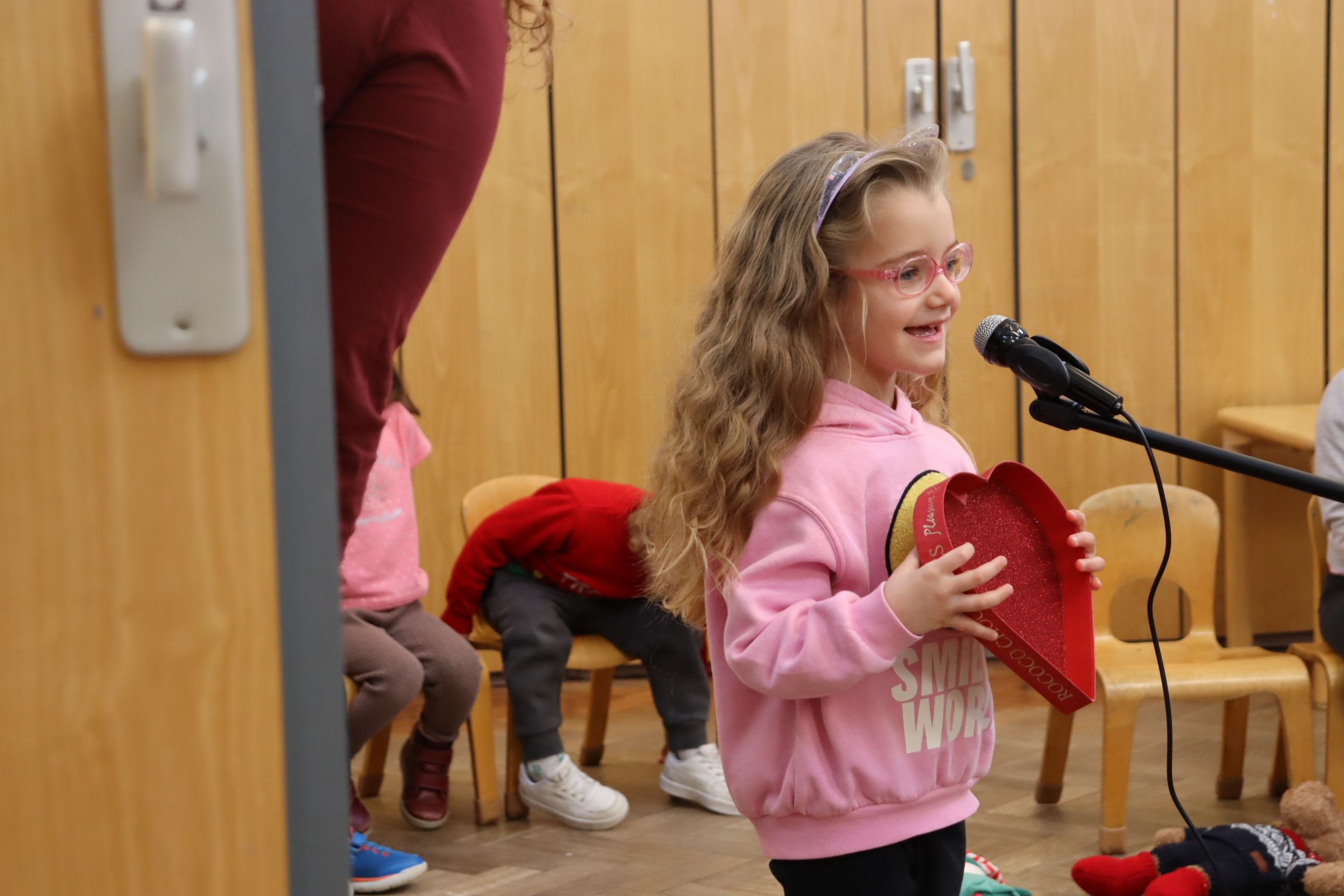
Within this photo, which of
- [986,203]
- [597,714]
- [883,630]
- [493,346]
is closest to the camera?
[883,630]

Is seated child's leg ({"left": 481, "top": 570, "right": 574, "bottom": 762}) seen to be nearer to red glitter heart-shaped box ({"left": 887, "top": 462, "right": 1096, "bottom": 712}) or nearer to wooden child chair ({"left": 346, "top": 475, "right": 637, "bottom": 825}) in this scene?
wooden child chair ({"left": 346, "top": 475, "right": 637, "bottom": 825})

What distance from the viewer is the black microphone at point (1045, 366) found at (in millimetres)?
1116

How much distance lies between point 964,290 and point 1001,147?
0.42 m

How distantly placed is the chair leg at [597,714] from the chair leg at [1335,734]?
4.83ft

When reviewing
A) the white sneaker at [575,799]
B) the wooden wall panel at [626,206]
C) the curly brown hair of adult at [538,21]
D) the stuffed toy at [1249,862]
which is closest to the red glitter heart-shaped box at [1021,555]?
the curly brown hair of adult at [538,21]

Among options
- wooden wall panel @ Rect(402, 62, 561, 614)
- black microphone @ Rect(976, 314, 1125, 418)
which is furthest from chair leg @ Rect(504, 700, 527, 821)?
black microphone @ Rect(976, 314, 1125, 418)

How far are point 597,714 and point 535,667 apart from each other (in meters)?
0.42

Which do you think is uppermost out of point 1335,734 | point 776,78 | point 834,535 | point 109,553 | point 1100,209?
point 776,78

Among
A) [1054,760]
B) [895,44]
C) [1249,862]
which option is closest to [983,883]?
[1249,862]

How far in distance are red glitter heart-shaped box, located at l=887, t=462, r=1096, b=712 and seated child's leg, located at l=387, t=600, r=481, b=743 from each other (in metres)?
1.57

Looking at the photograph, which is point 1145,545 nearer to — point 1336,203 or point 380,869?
point 380,869

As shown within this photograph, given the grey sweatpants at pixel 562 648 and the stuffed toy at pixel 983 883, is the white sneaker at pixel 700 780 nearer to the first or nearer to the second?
the grey sweatpants at pixel 562 648

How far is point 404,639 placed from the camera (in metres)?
2.72

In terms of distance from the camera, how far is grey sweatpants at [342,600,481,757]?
101 inches
